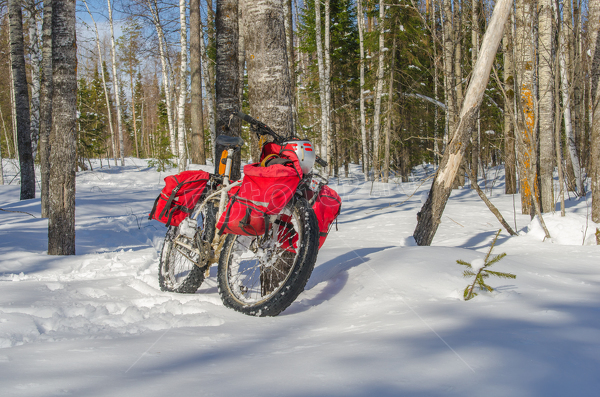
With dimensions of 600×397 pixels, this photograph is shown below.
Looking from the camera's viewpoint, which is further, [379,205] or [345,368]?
[379,205]

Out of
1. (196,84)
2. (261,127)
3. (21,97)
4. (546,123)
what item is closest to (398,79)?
(196,84)

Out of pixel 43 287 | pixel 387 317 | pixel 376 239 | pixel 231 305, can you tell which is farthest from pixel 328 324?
pixel 376 239

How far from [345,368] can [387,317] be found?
2.43ft

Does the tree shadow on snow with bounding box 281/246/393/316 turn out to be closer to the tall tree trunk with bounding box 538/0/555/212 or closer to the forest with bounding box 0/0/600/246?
the forest with bounding box 0/0/600/246

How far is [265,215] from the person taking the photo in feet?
7.78

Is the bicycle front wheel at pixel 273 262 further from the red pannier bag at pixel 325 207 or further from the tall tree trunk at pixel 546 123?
the tall tree trunk at pixel 546 123

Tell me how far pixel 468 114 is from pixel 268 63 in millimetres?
2232

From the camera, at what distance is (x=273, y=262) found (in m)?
2.63

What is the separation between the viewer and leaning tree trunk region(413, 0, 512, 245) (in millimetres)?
3980

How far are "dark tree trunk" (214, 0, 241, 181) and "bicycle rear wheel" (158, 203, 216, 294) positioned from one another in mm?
3328

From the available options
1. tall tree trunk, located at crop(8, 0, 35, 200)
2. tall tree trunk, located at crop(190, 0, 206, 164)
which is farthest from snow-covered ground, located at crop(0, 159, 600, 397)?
tall tree trunk, located at crop(190, 0, 206, 164)

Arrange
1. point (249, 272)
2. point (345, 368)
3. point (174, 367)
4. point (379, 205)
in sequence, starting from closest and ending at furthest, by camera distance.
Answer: point (345, 368)
point (174, 367)
point (249, 272)
point (379, 205)

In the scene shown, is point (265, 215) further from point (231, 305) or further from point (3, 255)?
point (3, 255)

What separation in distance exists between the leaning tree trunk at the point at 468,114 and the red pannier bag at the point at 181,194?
2513 mm
